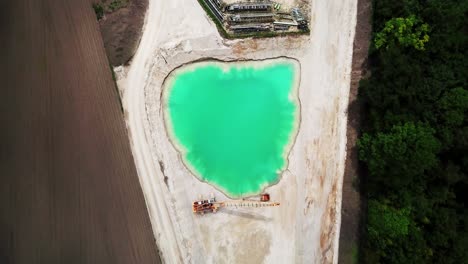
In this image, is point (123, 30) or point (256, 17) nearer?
point (123, 30)

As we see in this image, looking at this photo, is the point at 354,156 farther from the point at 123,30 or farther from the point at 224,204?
the point at 123,30

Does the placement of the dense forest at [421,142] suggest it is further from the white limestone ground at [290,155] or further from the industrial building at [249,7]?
the industrial building at [249,7]

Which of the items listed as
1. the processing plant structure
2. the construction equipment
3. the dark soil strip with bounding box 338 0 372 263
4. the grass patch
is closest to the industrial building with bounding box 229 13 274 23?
the processing plant structure

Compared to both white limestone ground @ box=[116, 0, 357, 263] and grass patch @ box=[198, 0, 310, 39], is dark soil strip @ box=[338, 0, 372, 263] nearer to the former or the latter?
white limestone ground @ box=[116, 0, 357, 263]

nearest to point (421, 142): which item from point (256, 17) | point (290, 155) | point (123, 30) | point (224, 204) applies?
point (290, 155)

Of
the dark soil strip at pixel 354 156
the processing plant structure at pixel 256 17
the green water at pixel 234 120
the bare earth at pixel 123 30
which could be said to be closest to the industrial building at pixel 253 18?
the processing plant structure at pixel 256 17

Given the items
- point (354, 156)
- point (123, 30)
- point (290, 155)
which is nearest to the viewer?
point (354, 156)

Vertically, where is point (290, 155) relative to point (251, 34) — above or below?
below
